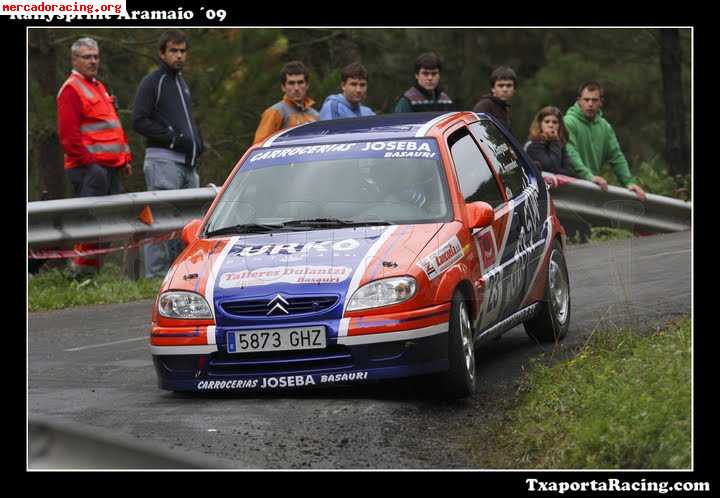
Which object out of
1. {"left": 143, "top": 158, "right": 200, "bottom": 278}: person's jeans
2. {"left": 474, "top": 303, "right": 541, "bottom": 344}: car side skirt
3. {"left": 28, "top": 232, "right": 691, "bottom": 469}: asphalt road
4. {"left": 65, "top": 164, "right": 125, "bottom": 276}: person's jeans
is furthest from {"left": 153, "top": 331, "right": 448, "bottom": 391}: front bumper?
{"left": 143, "top": 158, "right": 200, "bottom": 278}: person's jeans

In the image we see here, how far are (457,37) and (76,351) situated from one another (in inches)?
821

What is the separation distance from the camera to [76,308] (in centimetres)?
1377

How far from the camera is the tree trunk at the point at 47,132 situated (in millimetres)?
19031

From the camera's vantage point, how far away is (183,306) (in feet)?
28.5

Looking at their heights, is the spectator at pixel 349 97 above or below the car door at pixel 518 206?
above

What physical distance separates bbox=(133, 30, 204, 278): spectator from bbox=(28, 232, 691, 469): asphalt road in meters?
2.32

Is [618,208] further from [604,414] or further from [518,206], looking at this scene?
[604,414]

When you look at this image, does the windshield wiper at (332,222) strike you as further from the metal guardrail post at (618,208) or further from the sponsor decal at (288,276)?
the metal guardrail post at (618,208)

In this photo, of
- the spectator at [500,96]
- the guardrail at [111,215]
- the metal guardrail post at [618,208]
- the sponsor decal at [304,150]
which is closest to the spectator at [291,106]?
the guardrail at [111,215]

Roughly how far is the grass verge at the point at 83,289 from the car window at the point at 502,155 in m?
4.65

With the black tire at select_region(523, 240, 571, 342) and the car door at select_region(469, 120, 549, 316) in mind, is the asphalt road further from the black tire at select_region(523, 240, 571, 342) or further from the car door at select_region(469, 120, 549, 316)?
the car door at select_region(469, 120, 549, 316)

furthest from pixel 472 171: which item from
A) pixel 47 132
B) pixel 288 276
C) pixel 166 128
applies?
pixel 47 132

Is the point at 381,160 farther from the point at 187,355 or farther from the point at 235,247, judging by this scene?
the point at 187,355

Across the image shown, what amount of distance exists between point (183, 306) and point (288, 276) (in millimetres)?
702
